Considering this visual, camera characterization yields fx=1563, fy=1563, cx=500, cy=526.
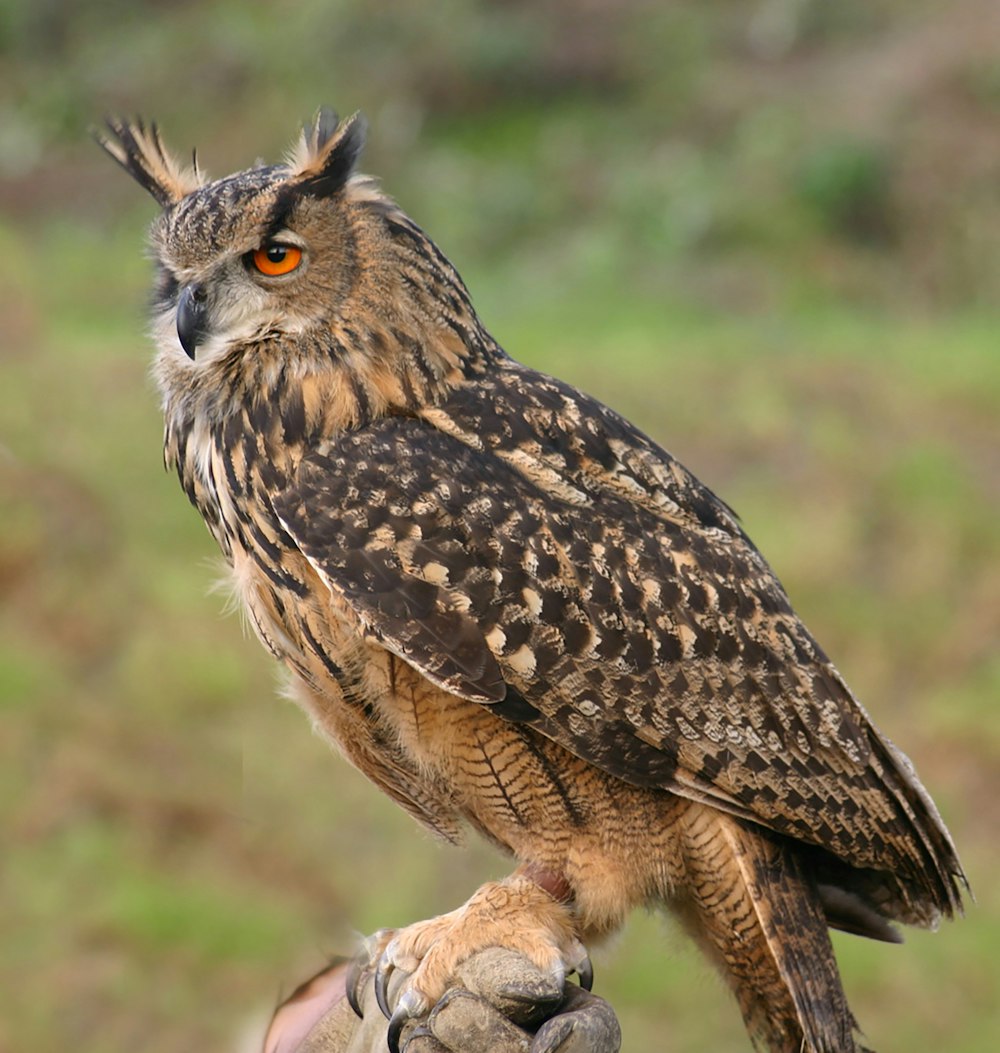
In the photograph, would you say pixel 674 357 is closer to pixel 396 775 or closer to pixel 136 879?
pixel 136 879

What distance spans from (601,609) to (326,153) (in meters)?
1.01

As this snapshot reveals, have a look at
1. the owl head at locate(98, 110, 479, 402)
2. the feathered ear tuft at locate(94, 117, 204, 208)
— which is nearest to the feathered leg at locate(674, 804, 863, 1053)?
the owl head at locate(98, 110, 479, 402)

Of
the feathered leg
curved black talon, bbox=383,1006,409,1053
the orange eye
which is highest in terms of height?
the orange eye

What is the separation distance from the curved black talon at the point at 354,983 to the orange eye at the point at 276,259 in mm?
1371

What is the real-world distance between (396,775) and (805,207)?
29.7ft

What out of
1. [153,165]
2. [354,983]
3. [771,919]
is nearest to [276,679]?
[354,983]

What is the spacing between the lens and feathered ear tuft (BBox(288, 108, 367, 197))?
9.59ft

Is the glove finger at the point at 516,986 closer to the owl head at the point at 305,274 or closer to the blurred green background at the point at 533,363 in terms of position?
the blurred green background at the point at 533,363

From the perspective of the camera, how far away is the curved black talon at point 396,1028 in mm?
2816

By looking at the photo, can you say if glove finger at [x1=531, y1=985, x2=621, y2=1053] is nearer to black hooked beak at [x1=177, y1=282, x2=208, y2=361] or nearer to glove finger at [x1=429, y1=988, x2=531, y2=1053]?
glove finger at [x1=429, y1=988, x2=531, y2=1053]

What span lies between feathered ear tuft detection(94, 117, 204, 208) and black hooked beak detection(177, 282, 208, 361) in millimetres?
365

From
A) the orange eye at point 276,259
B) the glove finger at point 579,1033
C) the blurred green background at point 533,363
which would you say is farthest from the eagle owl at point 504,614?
the blurred green background at point 533,363

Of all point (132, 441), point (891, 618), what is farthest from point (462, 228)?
point (891, 618)

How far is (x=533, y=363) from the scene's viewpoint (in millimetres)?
9203
